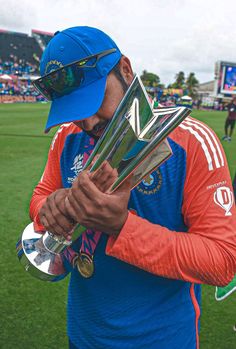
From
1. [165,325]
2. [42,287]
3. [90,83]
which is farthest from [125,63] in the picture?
[42,287]

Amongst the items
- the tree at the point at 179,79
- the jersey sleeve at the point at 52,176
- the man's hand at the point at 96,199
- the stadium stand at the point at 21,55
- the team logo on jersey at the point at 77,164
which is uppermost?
the man's hand at the point at 96,199

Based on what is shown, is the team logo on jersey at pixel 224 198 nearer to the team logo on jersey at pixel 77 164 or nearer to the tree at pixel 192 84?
the team logo on jersey at pixel 77 164

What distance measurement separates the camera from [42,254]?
1.11m

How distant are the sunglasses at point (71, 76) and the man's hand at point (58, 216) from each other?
0.34 meters

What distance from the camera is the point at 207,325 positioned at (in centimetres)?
268

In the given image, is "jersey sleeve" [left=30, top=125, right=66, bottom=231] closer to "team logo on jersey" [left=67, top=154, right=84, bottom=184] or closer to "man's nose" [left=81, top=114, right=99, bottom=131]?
"team logo on jersey" [left=67, top=154, right=84, bottom=184]

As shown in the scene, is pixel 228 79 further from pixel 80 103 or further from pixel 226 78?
pixel 80 103

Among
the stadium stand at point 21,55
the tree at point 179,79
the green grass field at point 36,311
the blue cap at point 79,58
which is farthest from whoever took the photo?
the tree at point 179,79

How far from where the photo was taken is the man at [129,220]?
913 mm

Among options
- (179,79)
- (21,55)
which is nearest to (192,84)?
(179,79)

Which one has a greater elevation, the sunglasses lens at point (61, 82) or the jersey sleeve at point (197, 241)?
the sunglasses lens at point (61, 82)

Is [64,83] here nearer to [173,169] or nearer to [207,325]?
[173,169]

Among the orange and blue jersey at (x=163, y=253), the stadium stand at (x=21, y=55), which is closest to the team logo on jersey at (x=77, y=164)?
the orange and blue jersey at (x=163, y=253)

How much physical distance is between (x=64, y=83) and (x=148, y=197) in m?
0.41
